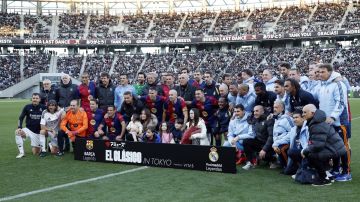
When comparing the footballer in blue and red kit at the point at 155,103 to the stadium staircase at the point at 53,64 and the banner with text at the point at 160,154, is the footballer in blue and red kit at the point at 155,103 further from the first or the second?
the stadium staircase at the point at 53,64

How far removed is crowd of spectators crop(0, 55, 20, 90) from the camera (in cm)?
5244

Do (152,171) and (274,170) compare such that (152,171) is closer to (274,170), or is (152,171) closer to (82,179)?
(82,179)

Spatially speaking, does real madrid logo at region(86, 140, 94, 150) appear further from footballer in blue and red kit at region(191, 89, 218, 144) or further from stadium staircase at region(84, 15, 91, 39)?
stadium staircase at region(84, 15, 91, 39)

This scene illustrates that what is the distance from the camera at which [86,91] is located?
36.1 feet

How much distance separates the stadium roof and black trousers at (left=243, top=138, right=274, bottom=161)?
57.6 m

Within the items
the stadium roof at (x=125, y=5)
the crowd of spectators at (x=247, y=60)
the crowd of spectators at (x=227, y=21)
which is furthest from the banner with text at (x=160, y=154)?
the stadium roof at (x=125, y=5)

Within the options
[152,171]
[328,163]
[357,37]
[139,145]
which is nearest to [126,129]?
[139,145]

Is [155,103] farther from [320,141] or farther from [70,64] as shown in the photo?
[70,64]

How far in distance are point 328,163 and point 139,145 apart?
349cm

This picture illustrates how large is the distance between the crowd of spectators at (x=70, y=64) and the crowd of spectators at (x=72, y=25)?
2.91 m

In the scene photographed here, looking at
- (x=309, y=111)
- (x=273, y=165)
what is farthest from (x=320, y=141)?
(x=273, y=165)

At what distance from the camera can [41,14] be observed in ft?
220

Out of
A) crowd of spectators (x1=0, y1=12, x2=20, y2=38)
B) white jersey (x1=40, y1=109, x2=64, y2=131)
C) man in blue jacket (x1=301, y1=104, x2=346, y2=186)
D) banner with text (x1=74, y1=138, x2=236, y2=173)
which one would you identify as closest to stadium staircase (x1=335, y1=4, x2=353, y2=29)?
crowd of spectators (x1=0, y1=12, x2=20, y2=38)

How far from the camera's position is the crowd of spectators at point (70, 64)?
188 feet
